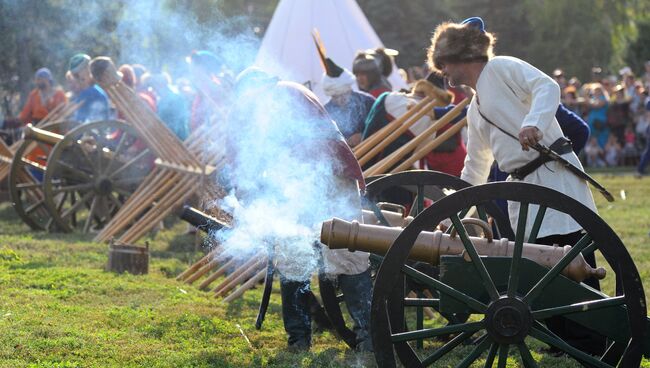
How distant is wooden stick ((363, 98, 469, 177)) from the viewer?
712cm

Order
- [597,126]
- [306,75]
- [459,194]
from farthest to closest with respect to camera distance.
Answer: [597,126]
[306,75]
[459,194]

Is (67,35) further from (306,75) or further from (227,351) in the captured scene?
(227,351)

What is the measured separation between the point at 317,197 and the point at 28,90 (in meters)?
11.2

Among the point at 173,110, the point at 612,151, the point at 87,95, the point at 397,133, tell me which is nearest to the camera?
the point at 397,133

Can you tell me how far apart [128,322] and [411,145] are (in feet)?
7.69

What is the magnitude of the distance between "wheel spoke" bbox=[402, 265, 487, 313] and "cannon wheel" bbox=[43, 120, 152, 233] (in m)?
6.68

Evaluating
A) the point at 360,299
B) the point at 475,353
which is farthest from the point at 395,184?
the point at 475,353

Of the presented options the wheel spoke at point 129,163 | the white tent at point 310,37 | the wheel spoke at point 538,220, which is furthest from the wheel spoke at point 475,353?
the white tent at point 310,37

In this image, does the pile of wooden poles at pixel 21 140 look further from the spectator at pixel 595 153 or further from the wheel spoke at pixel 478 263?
the spectator at pixel 595 153

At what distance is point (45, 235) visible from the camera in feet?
34.1

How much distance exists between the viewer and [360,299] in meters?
5.41

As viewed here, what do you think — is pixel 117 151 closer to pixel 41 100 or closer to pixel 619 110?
pixel 41 100

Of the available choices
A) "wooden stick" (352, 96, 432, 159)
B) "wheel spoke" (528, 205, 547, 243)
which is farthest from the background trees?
"wheel spoke" (528, 205, 547, 243)

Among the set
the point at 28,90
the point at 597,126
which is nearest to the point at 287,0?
the point at 28,90
